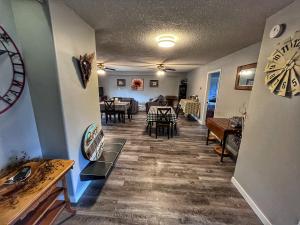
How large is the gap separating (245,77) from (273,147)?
1.86 metres

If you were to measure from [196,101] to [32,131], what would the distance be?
5365 mm

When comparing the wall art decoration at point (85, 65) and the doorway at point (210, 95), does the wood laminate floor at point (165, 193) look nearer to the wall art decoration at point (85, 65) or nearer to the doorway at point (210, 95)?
the wall art decoration at point (85, 65)

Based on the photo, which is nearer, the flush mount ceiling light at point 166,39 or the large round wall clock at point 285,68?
the large round wall clock at point 285,68

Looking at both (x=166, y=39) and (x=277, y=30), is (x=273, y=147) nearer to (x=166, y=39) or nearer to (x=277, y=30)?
(x=277, y=30)

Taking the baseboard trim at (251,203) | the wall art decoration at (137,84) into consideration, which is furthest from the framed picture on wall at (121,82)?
the baseboard trim at (251,203)

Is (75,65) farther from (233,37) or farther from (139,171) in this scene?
(233,37)

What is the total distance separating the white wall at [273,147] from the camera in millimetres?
1219

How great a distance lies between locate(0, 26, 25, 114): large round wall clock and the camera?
1145mm

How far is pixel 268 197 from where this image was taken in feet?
4.87

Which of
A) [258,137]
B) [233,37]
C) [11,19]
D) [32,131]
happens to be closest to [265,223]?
[258,137]

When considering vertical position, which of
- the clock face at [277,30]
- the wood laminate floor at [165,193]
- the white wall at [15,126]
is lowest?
the wood laminate floor at [165,193]

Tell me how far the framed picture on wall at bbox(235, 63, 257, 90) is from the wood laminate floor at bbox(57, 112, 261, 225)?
1.56 m

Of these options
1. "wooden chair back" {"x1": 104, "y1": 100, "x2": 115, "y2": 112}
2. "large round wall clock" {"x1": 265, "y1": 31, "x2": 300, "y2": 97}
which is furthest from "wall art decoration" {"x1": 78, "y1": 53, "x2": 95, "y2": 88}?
"wooden chair back" {"x1": 104, "y1": 100, "x2": 115, "y2": 112}

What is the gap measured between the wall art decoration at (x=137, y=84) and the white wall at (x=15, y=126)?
24.5 feet
